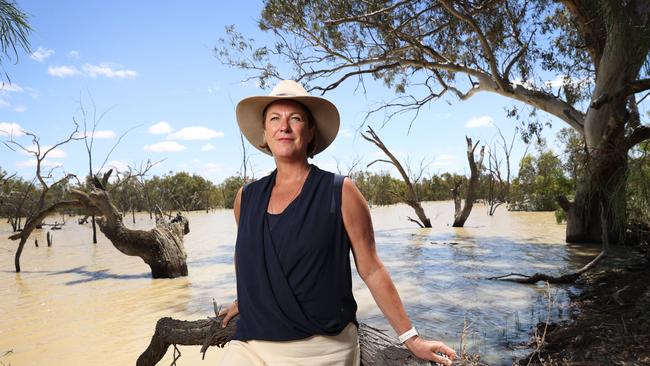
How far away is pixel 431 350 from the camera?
4.58 ft

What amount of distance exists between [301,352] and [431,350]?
0.36 m

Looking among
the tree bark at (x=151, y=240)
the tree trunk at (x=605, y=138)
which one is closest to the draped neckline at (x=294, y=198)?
the tree trunk at (x=605, y=138)

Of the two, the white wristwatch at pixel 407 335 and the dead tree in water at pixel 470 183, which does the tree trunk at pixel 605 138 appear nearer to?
the dead tree in water at pixel 470 183

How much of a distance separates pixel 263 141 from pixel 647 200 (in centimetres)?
462

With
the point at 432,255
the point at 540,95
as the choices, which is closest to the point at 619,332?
the point at 432,255

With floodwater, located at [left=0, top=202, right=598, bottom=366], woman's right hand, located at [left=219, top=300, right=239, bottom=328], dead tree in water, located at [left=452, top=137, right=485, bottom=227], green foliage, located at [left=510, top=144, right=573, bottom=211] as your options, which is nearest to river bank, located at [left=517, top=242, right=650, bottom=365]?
floodwater, located at [left=0, top=202, right=598, bottom=366]

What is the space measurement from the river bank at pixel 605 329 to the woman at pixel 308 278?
3.79 ft

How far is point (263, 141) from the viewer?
178 cm

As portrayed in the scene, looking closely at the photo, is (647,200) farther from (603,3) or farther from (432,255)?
(432,255)

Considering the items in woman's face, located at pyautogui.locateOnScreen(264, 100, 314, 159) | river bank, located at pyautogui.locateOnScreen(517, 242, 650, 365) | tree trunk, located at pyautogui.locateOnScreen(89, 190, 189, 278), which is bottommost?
river bank, located at pyautogui.locateOnScreen(517, 242, 650, 365)

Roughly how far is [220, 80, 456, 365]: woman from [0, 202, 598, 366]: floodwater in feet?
1.52

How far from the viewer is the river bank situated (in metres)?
3.21

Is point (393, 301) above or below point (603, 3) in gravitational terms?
below

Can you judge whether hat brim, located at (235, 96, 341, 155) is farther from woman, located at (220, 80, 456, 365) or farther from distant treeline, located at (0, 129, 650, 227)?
distant treeline, located at (0, 129, 650, 227)
